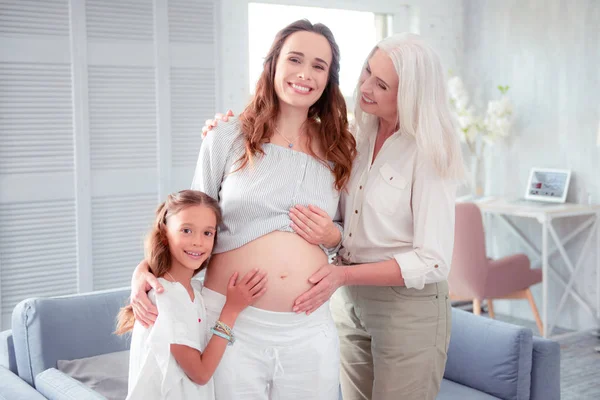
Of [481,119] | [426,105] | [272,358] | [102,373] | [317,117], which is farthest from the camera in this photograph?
[481,119]

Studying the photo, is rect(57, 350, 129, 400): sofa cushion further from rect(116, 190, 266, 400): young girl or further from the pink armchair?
the pink armchair

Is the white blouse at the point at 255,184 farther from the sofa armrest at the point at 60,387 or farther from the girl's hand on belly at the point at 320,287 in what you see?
the sofa armrest at the point at 60,387

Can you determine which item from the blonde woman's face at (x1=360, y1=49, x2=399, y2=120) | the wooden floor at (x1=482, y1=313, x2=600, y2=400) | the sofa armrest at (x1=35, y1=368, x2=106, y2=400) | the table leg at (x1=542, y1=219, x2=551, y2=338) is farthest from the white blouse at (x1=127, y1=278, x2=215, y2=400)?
the table leg at (x1=542, y1=219, x2=551, y2=338)

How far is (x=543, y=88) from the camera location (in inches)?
189

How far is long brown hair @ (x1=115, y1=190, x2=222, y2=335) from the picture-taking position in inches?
66.7

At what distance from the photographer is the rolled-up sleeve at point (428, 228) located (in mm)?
1790

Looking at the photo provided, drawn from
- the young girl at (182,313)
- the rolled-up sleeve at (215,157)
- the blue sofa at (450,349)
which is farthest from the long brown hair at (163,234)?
the blue sofa at (450,349)

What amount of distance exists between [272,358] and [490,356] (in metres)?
1.12

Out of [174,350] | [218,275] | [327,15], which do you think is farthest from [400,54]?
[327,15]

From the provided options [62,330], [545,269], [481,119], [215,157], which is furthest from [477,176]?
[215,157]

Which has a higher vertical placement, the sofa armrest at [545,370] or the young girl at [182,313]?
the young girl at [182,313]

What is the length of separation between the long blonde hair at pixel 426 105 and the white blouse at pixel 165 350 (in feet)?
2.29

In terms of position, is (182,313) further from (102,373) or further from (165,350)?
(102,373)

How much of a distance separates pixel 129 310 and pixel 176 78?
2.64 m
